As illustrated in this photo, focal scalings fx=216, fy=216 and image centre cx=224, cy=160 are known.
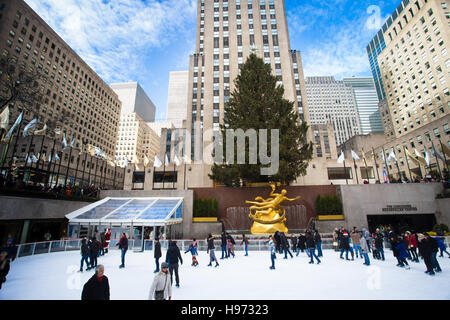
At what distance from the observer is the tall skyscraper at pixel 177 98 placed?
149250mm

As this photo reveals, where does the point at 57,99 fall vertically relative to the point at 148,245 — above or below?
above

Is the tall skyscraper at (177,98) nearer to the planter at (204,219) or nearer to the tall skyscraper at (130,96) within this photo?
the tall skyscraper at (130,96)

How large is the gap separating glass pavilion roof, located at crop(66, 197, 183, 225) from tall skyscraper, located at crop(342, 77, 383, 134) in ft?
488

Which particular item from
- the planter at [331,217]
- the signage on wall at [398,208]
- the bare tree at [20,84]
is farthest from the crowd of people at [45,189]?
the signage on wall at [398,208]

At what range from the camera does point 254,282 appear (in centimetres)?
791

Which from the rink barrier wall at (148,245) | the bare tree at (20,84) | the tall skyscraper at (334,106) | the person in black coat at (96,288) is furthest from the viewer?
the tall skyscraper at (334,106)

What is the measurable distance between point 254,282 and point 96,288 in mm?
5505

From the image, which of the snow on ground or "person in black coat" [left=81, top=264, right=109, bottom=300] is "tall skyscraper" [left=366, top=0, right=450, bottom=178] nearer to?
the snow on ground

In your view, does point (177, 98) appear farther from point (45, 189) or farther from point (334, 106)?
point (45, 189)

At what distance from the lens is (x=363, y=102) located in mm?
147875

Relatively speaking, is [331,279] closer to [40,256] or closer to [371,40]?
[40,256]

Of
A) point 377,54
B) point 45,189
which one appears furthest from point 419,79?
point 45,189

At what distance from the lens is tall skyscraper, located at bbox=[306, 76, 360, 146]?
137 metres

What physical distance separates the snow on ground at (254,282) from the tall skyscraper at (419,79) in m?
44.0
